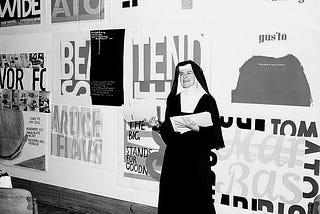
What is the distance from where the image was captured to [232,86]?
268 centimetres

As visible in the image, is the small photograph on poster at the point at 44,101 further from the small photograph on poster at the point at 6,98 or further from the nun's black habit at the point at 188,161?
the nun's black habit at the point at 188,161

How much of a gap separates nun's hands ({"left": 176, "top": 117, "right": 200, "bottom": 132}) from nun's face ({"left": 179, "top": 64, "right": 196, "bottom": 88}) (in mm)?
225

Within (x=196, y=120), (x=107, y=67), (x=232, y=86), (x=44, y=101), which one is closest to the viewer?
(x=232, y=86)

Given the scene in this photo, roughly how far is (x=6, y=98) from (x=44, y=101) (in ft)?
1.61

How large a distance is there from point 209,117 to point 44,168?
5.36 ft

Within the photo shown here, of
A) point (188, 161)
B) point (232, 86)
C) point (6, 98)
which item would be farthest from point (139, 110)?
point (6, 98)

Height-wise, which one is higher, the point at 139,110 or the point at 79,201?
the point at 139,110

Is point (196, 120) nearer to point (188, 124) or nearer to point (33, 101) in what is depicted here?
point (188, 124)

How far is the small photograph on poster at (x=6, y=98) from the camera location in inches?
152

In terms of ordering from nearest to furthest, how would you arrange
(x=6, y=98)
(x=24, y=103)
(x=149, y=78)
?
(x=149, y=78), (x=24, y=103), (x=6, y=98)

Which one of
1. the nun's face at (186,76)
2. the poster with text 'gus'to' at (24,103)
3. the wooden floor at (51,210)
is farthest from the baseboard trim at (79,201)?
the nun's face at (186,76)

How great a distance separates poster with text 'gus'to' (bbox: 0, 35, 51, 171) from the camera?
3633 millimetres

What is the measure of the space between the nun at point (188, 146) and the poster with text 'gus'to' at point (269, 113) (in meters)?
0.07

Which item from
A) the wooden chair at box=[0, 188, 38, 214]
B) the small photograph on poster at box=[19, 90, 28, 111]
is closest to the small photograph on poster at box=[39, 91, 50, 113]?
the small photograph on poster at box=[19, 90, 28, 111]
